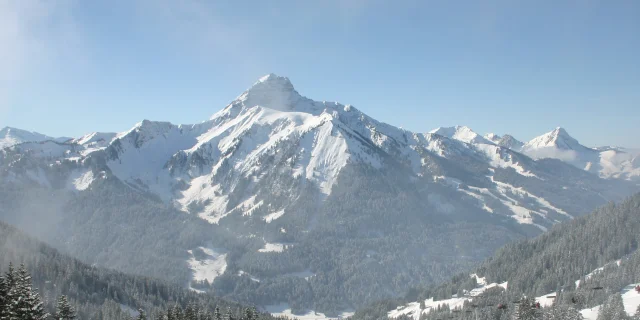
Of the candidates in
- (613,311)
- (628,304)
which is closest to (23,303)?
(613,311)

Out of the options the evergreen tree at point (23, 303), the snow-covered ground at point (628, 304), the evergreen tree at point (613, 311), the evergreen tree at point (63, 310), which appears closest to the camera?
the evergreen tree at point (23, 303)

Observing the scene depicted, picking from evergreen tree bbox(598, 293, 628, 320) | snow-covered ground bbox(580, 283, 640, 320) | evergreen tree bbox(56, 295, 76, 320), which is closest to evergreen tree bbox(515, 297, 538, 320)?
evergreen tree bbox(598, 293, 628, 320)

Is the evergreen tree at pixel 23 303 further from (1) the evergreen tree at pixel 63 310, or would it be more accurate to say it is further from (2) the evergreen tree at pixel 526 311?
(2) the evergreen tree at pixel 526 311

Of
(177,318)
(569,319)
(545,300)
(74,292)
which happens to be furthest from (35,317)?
(545,300)

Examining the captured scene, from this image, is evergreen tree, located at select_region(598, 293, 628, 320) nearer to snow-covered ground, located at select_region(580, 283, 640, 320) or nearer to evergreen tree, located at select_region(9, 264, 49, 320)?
snow-covered ground, located at select_region(580, 283, 640, 320)

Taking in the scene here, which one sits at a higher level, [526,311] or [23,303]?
[23,303]

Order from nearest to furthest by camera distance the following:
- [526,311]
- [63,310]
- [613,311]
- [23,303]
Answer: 1. [23,303]
2. [63,310]
3. [526,311]
4. [613,311]

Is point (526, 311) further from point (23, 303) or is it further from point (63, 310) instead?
point (23, 303)

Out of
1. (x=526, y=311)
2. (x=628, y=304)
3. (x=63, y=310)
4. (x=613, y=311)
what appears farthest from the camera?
(x=628, y=304)

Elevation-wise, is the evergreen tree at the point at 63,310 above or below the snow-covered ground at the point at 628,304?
above

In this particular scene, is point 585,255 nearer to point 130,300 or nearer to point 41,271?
point 130,300

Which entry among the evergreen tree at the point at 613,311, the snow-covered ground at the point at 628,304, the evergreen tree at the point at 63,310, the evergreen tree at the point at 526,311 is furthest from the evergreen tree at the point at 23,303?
the snow-covered ground at the point at 628,304

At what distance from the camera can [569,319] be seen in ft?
370

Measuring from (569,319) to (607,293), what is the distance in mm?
50030
